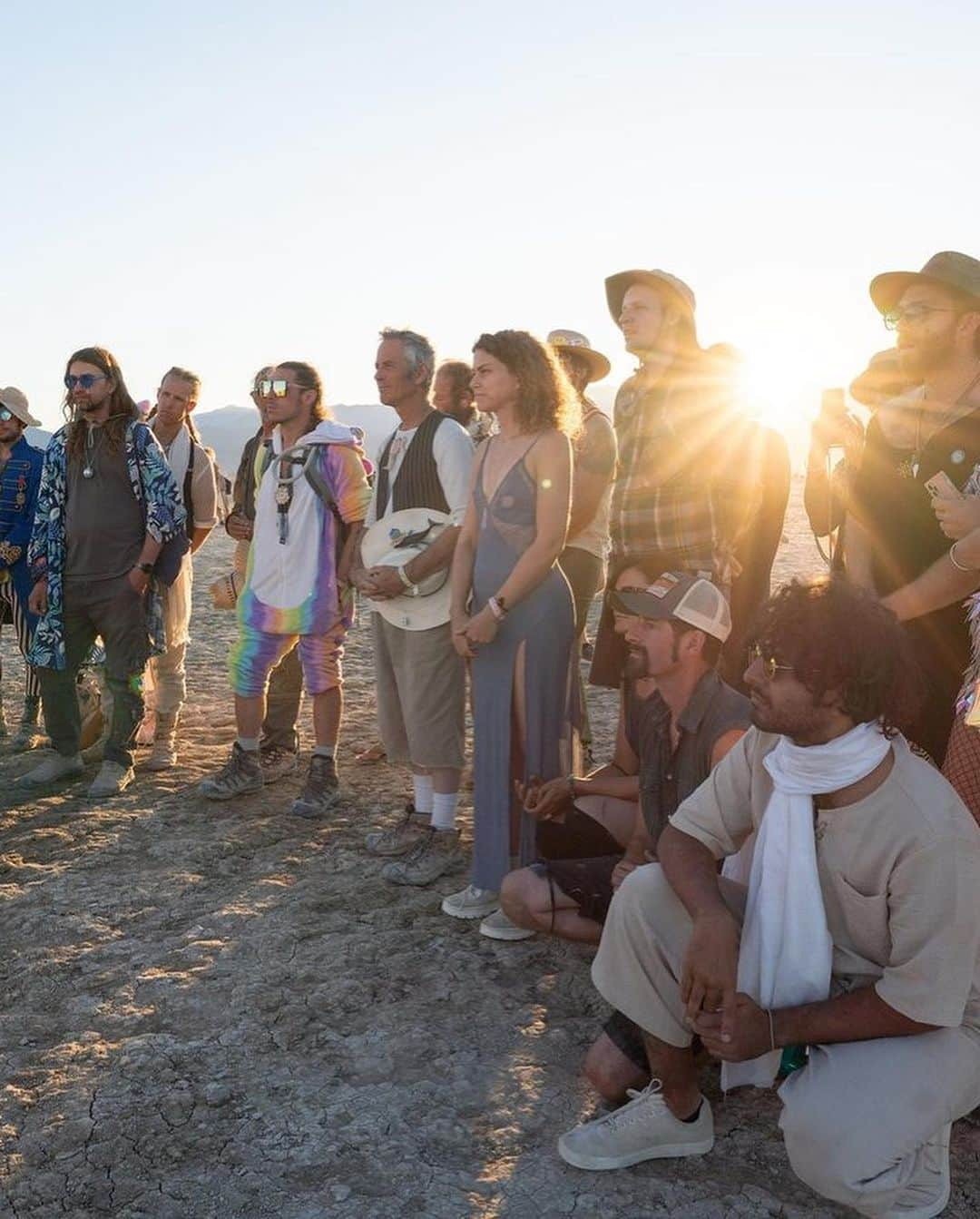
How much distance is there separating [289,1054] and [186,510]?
3496mm

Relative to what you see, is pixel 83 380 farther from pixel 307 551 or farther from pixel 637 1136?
pixel 637 1136

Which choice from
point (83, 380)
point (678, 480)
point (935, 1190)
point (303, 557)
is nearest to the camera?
point (935, 1190)

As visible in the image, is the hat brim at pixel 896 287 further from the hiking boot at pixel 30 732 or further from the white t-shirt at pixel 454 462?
the hiking boot at pixel 30 732

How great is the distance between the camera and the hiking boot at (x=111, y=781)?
5363 mm

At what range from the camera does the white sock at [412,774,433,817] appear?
4609mm

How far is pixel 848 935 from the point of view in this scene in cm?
251

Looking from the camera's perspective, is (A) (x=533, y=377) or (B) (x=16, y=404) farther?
(B) (x=16, y=404)

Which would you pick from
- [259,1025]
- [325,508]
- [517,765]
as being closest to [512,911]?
[517,765]

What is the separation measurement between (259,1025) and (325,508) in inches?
98.7

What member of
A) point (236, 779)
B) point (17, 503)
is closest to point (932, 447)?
point (236, 779)

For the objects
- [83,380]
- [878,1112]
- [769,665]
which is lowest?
[878,1112]

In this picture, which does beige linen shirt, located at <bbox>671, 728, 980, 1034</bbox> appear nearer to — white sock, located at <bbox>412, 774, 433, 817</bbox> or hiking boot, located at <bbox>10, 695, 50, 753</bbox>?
white sock, located at <bbox>412, 774, 433, 817</bbox>

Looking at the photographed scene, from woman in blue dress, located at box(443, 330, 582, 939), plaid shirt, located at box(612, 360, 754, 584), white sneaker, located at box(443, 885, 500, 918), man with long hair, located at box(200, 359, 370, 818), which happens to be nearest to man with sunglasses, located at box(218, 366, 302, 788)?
man with long hair, located at box(200, 359, 370, 818)

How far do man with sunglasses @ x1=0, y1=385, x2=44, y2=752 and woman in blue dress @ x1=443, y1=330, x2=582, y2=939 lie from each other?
3024 millimetres
